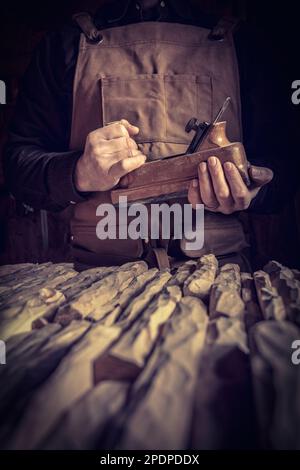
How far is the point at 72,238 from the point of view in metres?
1.68

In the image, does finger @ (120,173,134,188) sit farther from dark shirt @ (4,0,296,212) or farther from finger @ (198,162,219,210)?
dark shirt @ (4,0,296,212)

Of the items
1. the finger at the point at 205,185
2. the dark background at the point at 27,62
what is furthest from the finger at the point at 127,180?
the dark background at the point at 27,62

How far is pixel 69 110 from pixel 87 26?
17.2 inches

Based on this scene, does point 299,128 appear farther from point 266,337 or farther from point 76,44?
point 266,337

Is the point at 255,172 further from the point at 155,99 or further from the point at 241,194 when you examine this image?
the point at 155,99

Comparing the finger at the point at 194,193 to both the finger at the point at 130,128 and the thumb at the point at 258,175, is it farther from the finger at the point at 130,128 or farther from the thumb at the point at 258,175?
the finger at the point at 130,128

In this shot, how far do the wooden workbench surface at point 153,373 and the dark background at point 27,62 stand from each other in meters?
1.53

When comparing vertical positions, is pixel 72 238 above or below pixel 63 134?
below

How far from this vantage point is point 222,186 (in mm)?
1083

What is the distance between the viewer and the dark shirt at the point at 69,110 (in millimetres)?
1562

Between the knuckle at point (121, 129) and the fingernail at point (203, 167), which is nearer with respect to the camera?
the fingernail at point (203, 167)

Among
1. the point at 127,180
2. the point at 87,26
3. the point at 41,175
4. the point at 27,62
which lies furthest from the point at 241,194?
the point at 27,62

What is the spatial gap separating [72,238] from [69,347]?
1.17 metres

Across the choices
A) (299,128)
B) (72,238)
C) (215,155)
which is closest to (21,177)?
(72,238)
